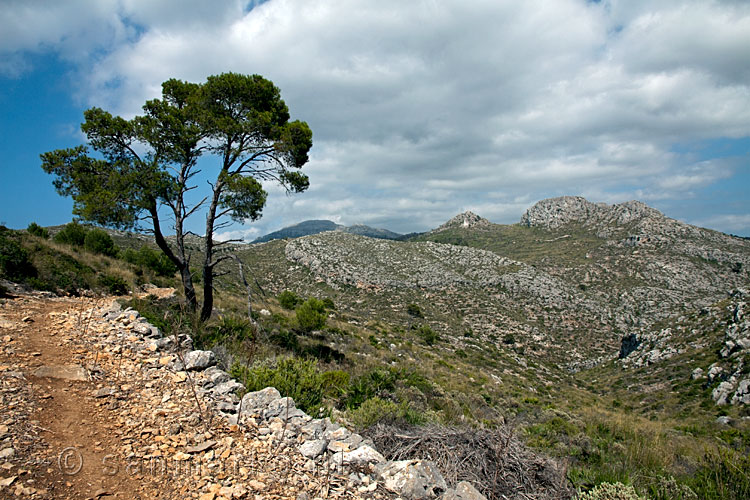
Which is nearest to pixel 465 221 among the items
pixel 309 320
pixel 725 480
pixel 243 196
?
pixel 309 320

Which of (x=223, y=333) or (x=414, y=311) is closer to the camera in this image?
(x=223, y=333)

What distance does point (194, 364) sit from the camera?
18.2ft

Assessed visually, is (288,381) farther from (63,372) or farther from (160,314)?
(160,314)

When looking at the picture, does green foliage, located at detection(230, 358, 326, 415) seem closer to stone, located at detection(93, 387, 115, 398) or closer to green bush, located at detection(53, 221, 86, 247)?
stone, located at detection(93, 387, 115, 398)

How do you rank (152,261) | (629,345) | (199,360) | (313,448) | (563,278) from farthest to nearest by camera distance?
(563,278) < (629,345) < (152,261) < (199,360) < (313,448)

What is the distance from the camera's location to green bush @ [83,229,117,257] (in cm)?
1970

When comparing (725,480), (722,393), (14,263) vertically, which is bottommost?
(722,393)

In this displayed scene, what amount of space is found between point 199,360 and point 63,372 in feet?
5.82

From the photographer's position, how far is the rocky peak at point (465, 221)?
125 meters

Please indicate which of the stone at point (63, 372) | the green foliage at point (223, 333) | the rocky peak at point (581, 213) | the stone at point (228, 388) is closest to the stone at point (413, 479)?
the stone at point (228, 388)

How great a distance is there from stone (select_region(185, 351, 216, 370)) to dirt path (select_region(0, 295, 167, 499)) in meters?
1.26

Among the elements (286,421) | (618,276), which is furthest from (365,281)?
(286,421)

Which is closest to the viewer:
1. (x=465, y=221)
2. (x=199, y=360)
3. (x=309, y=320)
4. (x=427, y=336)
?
(x=199, y=360)

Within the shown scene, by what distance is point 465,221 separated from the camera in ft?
422
